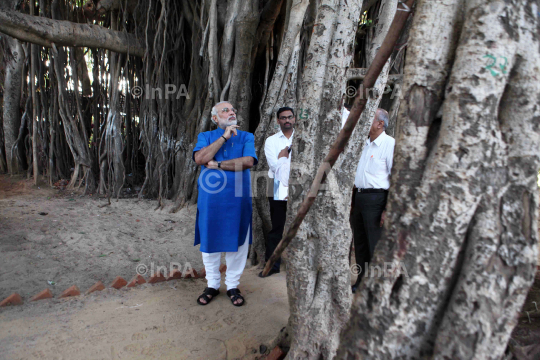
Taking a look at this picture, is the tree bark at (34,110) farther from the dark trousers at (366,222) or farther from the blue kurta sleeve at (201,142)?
the dark trousers at (366,222)

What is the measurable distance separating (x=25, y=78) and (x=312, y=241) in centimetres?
649

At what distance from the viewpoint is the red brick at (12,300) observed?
8.48 feet

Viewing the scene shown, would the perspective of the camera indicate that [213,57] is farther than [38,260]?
Yes

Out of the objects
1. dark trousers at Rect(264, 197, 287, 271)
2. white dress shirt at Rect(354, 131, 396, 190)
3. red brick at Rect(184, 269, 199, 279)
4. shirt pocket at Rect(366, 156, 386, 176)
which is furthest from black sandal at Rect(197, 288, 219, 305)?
shirt pocket at Rect(366, 156, 386, 176)

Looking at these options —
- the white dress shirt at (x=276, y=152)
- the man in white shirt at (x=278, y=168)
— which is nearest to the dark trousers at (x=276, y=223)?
the man in white shirt at (x=278, y=168)

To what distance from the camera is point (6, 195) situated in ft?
17.5

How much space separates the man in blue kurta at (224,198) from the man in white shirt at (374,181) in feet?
3.04

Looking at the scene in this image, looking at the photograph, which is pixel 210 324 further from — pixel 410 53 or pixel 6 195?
pixel 6 195

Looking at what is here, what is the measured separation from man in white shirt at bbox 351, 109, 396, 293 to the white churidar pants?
1006 millimetres

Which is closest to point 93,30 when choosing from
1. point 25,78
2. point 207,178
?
point 25,78

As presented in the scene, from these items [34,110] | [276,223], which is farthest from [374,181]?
[34,110]

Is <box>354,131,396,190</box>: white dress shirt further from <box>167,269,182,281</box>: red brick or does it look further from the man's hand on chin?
<box>167,269,182,281</box>: red brick

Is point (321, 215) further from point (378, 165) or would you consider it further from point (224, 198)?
point (378, 165)

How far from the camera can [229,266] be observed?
2.94 meters
